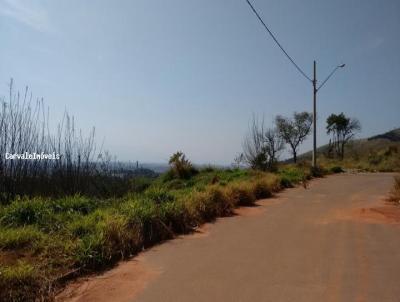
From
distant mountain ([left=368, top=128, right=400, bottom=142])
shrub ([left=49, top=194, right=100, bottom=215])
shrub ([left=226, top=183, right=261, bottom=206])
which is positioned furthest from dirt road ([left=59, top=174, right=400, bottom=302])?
distant mountain ([left=368, top=128, right=400, bottom=142])

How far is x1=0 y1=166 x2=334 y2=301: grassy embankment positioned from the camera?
16.7 ft

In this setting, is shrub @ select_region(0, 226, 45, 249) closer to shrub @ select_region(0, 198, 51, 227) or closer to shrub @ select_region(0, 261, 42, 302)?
shrub @ select_region(0, 198, 51, 227)

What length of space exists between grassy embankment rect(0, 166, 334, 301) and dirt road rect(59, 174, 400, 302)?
1.00ft

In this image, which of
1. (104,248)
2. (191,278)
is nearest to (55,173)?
(104,248)

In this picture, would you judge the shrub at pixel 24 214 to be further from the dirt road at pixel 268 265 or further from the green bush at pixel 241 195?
the green bush at pixel 241 195

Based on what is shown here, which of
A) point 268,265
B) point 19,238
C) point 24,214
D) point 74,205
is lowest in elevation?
point 268,265

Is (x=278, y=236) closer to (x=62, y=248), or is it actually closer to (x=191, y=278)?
(x=191, y=278)

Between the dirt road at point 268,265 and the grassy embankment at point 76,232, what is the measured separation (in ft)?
1.00

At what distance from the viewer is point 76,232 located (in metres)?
6.69

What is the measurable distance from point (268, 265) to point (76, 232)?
290 centimetres

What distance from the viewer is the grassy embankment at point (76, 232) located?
510 cm

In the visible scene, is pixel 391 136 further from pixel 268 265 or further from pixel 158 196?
pixel 268 265

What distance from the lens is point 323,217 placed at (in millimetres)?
10492

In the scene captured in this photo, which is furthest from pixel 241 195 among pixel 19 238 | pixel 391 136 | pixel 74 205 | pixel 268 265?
pixel 391 136
